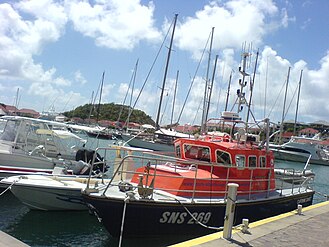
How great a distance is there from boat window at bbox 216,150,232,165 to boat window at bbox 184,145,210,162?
0.36m

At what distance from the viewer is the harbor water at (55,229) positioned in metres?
9.84

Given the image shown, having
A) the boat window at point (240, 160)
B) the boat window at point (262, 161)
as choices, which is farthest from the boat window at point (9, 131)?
the boat window at point (262, 161)

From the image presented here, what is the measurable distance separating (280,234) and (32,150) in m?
12.8

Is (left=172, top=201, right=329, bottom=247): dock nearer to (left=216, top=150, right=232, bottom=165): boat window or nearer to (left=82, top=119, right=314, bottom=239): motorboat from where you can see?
(left=82, top=119, right=314, bottom=239): motorboat

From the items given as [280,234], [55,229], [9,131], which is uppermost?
[9,131]

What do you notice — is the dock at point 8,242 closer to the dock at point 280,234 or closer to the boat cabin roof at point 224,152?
the dock at point 280,234

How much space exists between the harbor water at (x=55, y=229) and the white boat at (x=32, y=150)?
6.24ft

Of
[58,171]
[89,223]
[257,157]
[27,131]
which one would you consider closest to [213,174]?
[257,157]

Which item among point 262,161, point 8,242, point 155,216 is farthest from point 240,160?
point 8,242

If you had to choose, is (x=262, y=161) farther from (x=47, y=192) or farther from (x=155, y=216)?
(x=47, y=192)

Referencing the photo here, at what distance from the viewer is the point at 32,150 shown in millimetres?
17031

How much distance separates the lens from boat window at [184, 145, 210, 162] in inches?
452

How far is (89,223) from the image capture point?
39.2ft

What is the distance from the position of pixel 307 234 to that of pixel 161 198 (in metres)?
3.62
